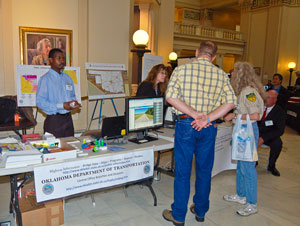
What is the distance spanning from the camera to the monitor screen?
2699mm

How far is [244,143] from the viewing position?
273cm

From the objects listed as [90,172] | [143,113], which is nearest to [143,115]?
[143,113]

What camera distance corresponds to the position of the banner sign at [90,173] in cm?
207

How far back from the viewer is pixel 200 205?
2.49 meters

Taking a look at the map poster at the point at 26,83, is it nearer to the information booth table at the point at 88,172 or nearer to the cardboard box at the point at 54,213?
the information booth table at the point at 88,172

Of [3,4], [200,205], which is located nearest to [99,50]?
[3,4]

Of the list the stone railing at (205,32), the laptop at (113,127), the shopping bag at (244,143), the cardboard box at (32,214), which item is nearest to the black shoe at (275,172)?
the shopping bag at (244,143)

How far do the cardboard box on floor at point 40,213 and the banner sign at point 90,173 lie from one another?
0.27 m

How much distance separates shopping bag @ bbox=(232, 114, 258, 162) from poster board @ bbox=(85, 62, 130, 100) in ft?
9.72

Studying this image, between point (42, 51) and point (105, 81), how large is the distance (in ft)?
4.28

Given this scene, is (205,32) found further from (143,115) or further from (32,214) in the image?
(32,214)

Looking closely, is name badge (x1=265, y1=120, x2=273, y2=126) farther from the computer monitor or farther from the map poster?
the map poster

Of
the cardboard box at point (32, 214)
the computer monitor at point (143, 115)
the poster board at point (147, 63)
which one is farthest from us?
the poster board at point (147, 63)

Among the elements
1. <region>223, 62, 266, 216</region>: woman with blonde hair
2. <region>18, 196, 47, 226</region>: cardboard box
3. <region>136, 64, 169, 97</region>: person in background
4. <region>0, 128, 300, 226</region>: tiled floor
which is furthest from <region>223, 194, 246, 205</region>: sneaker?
<region>18, 196, 47, 226</region>: cardboard box
